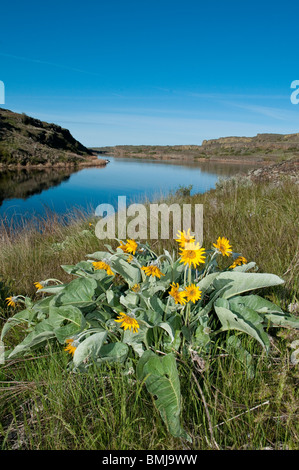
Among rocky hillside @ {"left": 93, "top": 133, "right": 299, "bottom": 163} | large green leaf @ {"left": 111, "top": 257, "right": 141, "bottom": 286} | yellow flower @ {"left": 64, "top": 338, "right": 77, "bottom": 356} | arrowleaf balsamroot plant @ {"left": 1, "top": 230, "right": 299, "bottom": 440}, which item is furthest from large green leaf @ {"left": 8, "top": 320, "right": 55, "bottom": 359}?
rocky hillside @ {"left": 93, "top": 133, "right": 299, "bottom": 163}

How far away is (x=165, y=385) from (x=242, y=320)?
447mm

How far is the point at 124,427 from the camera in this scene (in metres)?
1.05

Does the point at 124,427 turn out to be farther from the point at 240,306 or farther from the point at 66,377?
the point at 240,306

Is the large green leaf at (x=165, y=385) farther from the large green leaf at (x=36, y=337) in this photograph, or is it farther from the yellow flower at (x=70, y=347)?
the large green leaf at (x=36, y=337)

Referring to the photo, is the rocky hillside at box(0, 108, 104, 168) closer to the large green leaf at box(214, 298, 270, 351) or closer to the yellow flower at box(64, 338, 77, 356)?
the yellow flower at box(64, 338, 77, 356)

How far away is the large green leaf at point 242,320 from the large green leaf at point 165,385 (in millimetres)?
353

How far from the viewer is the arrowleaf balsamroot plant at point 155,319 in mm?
1285

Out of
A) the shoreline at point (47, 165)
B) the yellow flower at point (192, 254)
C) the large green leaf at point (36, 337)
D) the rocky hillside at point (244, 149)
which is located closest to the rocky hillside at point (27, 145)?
the shoreline at point (47, 165)

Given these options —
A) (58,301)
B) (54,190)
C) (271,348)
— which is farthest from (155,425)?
(54,190)

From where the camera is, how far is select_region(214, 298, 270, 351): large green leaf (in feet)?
4.15

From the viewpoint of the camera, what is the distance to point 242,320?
127cm

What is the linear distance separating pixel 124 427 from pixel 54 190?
26667mm

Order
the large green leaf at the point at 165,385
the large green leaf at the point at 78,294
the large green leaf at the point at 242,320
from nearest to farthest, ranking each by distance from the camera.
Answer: the large green leaf at the point at 165,385
the large green leaf at the point at 242,320
the large green leaf at the point at 78,294

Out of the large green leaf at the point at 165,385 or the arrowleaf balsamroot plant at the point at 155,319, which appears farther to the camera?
the arrowleaf balsamroot plant at the point at 155,319
